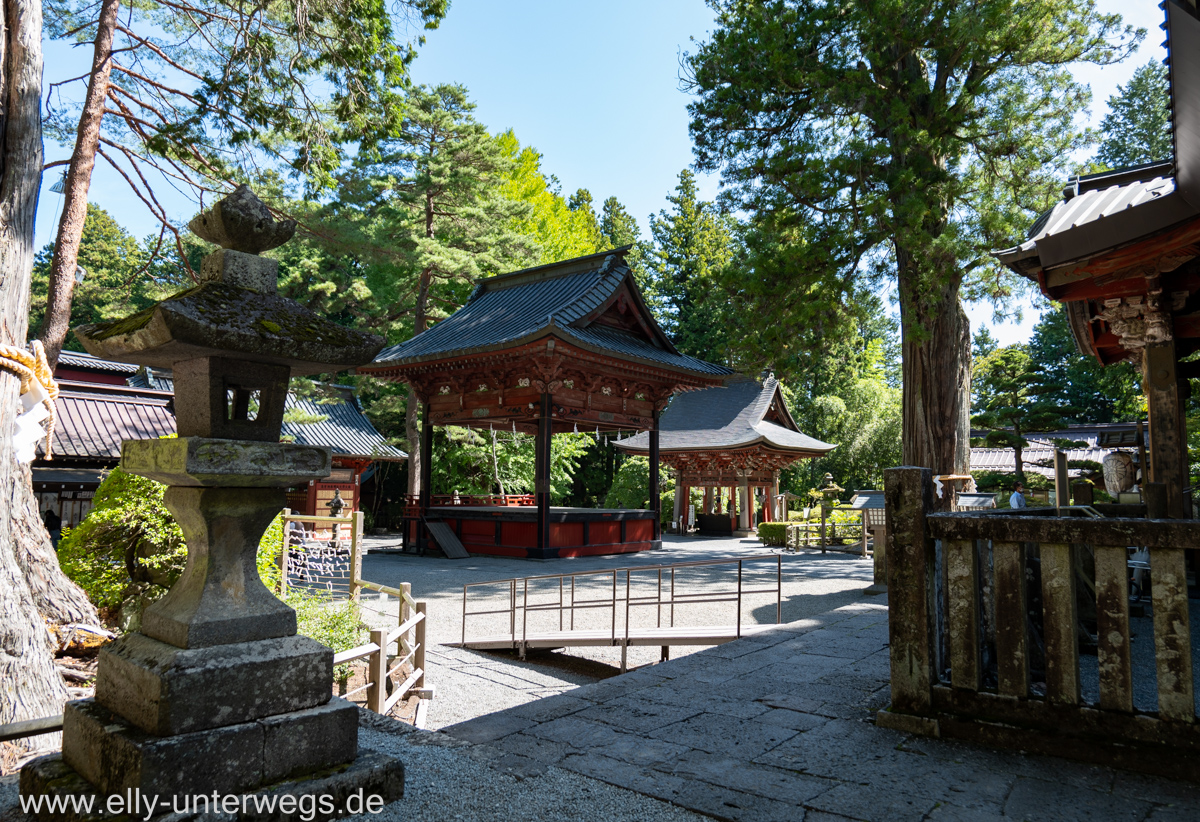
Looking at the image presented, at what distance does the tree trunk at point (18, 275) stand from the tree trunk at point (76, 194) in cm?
194

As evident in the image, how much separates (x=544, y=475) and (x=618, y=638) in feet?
20.8

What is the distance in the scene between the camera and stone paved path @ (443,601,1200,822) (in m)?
2.25

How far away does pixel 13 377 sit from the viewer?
4.14m

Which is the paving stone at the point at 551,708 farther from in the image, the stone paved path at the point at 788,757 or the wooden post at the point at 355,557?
the wooden post at the point at 355,557

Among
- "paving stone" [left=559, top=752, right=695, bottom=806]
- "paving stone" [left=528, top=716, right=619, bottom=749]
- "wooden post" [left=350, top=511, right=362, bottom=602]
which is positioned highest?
"wooden post" [left=350, top=511, right=362, bottom=602]

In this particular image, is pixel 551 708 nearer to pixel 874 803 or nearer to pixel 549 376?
pixel 874 803

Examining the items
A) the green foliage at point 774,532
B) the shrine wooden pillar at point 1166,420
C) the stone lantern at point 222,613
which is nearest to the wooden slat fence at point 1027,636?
the stone lantern at point 222,613

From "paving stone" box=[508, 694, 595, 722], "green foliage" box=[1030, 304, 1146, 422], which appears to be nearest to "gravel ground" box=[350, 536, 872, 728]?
"paving stone" box=[508, 694, 595, 722]

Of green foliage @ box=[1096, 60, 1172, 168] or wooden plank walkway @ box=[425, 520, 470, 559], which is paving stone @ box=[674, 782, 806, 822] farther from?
green foliage @ box=[1096, 60, 1172, 168]

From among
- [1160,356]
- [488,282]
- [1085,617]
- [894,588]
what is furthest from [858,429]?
[894,588]

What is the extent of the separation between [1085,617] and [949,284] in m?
7.37

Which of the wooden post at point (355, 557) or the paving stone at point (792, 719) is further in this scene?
the wooden post at point (355, 557)

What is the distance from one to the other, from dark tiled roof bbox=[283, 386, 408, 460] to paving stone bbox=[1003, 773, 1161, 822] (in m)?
17.3

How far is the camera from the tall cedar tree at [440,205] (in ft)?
59.7
